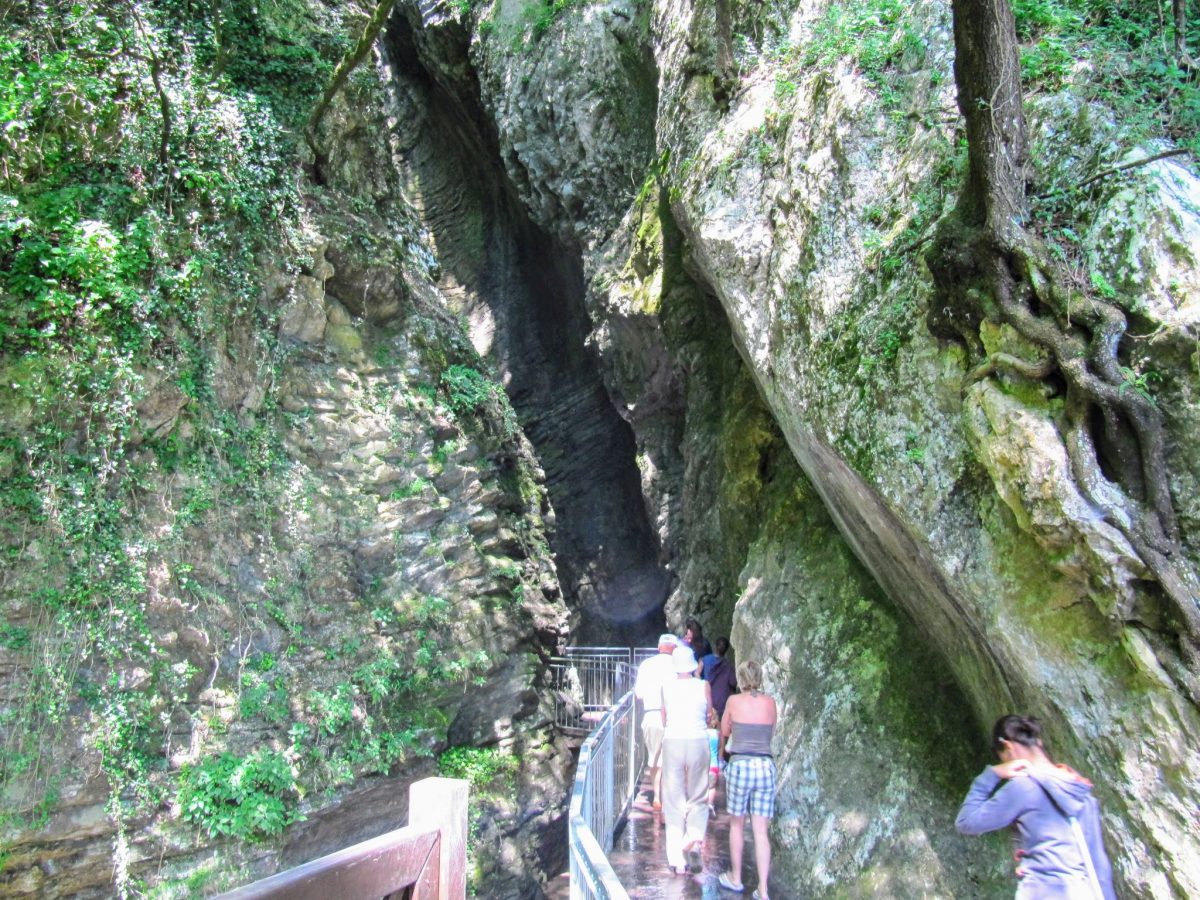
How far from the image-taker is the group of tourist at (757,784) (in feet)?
8.97

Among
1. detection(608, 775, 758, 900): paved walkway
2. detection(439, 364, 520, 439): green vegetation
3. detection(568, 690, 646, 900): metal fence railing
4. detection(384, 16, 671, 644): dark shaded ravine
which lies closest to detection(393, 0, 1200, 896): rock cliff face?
detection(608, 775, 758, 900): paved walkway

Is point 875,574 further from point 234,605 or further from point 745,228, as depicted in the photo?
point 234,605

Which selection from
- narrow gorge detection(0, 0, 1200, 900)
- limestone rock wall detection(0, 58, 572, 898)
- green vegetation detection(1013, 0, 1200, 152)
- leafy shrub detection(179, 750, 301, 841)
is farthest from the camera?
leafy shrub detection(179, 750, 301, 841)

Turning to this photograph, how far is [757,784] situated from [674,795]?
1.85 feet

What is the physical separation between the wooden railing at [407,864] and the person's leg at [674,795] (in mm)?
2682

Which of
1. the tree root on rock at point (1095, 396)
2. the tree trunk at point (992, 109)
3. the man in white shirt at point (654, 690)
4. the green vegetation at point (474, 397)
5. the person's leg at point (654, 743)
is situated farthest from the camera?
the green vegetation at point (474, 397)

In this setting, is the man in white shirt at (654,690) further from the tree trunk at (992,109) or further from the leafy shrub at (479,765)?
the tree trunk at (992,109)

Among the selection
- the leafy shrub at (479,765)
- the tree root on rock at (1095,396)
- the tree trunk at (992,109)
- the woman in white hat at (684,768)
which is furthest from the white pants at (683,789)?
the leafy shrub at (479,765)

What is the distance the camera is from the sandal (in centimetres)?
490

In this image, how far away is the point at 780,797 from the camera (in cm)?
646

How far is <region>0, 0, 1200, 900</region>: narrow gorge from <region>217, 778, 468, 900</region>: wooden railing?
3199 mm

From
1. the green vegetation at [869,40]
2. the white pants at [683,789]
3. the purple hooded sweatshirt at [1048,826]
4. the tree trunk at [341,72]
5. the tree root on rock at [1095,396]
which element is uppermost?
the tree trunk at [341,72]

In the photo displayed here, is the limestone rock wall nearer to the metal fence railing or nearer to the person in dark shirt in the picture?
the metal fence railing

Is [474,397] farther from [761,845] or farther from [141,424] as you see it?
[761,845]
